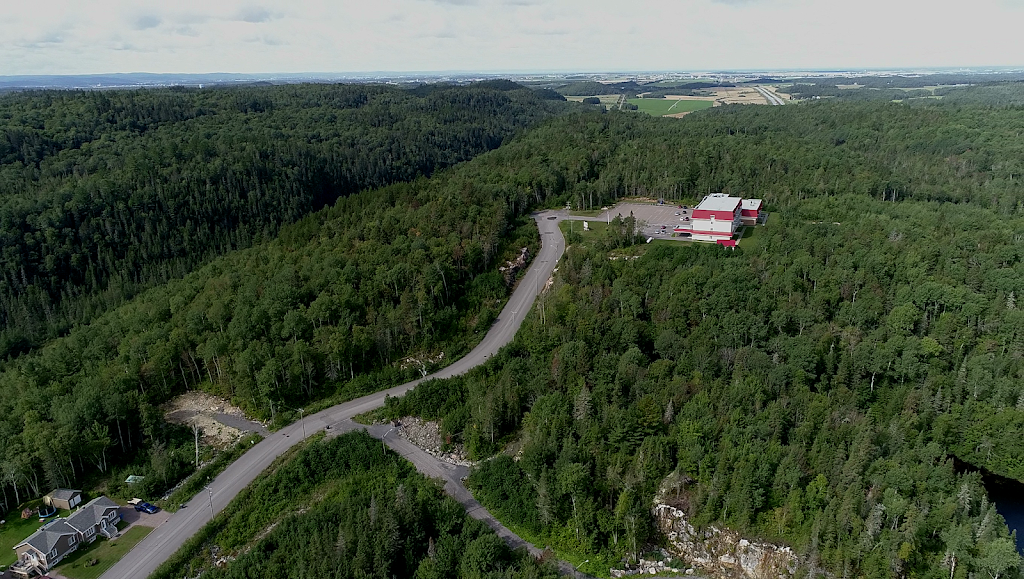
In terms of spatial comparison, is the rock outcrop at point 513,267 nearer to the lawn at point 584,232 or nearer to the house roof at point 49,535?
the lawn at point 584,232

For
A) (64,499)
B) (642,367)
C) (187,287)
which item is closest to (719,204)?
(642,367)

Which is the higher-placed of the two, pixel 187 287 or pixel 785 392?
pixel 187 287

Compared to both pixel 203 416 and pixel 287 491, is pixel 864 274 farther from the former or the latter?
pixel 203 416

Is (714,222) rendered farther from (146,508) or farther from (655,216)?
(146,508)

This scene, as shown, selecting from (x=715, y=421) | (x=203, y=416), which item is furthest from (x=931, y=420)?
(x=203, y=416)

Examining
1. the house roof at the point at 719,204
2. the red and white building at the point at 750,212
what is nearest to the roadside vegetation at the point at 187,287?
the house roof at the point at 719,204

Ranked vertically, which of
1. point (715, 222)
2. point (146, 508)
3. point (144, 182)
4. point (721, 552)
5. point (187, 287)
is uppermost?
point (144, 182)

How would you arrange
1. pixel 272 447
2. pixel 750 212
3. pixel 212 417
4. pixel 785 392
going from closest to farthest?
pixel 272 447
pixel 785 392
pixel 212 417
pixel 750 212

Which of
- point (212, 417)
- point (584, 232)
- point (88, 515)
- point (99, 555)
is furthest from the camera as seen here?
point (584, 232)
